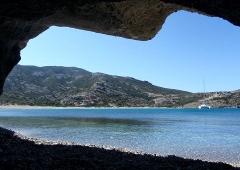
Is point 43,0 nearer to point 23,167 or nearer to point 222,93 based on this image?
point 23,167

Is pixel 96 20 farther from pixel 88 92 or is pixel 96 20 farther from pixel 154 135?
pixel 88 92

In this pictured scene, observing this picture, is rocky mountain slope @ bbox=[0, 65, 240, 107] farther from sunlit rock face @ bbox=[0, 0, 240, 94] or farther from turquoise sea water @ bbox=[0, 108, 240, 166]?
sunlit rock face @ bbox=[0, 0, 240, 94]

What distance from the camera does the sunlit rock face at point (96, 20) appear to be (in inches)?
355

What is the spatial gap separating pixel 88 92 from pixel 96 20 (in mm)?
123584

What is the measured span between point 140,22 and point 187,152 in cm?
958

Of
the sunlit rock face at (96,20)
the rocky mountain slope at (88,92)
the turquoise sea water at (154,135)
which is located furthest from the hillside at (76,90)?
the sunlit rock face at (96,20)

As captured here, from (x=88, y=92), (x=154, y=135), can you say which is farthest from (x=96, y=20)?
(x=88, y=92)

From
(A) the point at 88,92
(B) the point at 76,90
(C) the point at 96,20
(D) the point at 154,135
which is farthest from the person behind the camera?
(B) the point at 76,90

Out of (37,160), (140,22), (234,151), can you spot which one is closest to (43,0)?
(37,160)

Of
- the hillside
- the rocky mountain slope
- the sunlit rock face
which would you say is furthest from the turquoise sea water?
the rocky mountain slope

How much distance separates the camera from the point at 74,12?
1101cm

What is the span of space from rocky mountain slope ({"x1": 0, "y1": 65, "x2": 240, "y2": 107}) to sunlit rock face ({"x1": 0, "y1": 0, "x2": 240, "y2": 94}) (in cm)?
11235

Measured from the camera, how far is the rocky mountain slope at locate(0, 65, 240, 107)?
5212 inches

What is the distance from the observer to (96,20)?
38.4 feet
